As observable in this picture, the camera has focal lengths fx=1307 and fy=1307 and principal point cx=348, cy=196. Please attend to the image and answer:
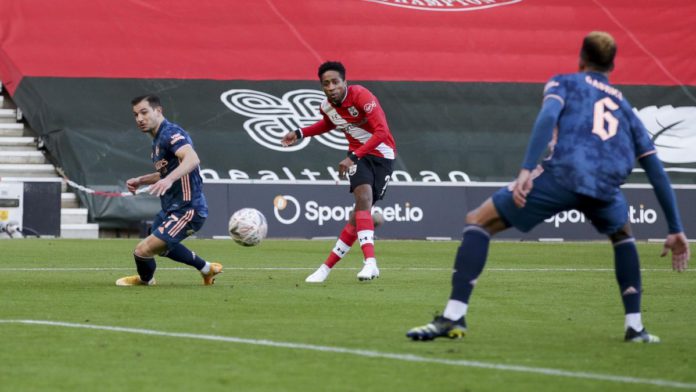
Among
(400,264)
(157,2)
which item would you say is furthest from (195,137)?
(400,264)

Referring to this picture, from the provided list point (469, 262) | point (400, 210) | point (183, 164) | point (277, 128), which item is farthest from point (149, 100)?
point (277, 128)

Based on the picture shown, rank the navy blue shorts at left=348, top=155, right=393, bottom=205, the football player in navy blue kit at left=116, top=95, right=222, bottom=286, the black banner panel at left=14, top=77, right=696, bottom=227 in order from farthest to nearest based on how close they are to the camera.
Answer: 1. the black banner panel at left=14, top=77, right=696, bottom=227
2. the navy blue shorts at left=348, top=155, right=393, bottom=205
3. the football player in navy blue kit at left=116, top=95, right=222, bottom=286

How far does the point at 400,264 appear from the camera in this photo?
690 inches

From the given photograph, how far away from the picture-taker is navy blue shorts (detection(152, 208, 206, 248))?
1219 centimetres

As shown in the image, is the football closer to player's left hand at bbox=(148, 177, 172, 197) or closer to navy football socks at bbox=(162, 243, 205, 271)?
navy football socks at bbox=(162, 243, 205, 271)

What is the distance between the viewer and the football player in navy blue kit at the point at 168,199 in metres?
12.2

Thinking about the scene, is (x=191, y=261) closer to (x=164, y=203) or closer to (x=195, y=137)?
(x=164, y=203)

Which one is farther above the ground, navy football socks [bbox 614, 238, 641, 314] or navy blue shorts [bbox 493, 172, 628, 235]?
navy blue shorts [bbox 493, 172, 628, 235]

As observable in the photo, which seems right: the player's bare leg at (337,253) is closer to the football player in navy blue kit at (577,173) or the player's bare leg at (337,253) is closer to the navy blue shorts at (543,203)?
the football player in navy blue kit at (577,173)

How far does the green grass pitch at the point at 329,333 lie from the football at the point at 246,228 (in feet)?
1.46

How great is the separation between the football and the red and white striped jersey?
50.3 inches

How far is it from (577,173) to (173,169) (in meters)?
5.66

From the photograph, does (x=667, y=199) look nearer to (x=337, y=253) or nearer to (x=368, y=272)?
(x=368, y=272)

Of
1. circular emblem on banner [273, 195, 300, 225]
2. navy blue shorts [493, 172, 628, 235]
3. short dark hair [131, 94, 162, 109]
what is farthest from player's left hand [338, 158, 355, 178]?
circular emblem on banner [273, 195, 300, 225]
